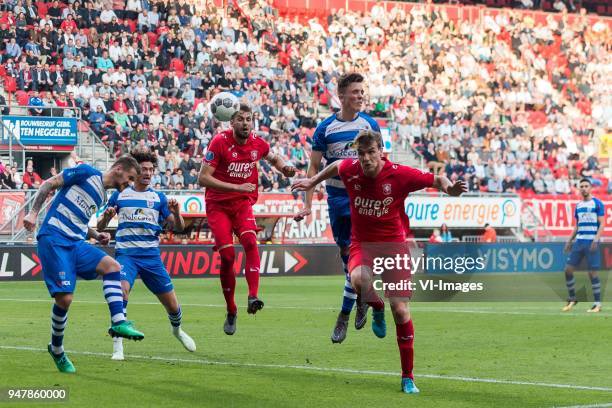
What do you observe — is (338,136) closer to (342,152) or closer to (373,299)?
(342,152)

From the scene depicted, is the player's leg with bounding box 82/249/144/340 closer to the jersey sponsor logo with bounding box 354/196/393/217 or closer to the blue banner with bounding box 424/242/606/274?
the jersey sponsor logo with bounding box 354/196/393/217

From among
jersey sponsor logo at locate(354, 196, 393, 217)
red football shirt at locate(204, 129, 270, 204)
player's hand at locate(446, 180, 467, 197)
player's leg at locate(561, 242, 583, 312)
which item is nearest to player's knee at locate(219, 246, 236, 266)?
red football shirt at locate(204, 129, 270, 204)

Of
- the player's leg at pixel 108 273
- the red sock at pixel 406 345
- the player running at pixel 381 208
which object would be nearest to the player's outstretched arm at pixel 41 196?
the player's leg at pixel 108 273

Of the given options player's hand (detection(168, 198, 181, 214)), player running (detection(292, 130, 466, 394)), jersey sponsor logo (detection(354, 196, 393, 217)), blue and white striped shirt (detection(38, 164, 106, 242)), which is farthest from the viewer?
player's hand (detection(168, 198, 181, 214))

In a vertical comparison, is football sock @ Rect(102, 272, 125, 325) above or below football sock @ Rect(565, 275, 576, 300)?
above

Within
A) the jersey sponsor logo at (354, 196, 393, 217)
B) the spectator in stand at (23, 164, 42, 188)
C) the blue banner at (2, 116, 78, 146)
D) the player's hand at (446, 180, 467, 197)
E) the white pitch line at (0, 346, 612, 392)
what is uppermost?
the player's hand at (446, 180, 467, 197)

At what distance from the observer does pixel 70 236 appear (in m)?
11.4

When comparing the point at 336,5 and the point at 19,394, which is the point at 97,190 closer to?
the point at 19,394

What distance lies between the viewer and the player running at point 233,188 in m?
14.1

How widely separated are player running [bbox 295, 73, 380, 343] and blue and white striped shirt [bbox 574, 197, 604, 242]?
9.84 m

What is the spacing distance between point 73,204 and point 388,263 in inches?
120

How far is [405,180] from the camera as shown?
34.4 ft

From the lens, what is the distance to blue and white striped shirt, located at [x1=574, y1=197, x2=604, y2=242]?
22609 mm

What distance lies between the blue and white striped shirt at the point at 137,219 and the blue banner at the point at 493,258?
20556 millimetres
